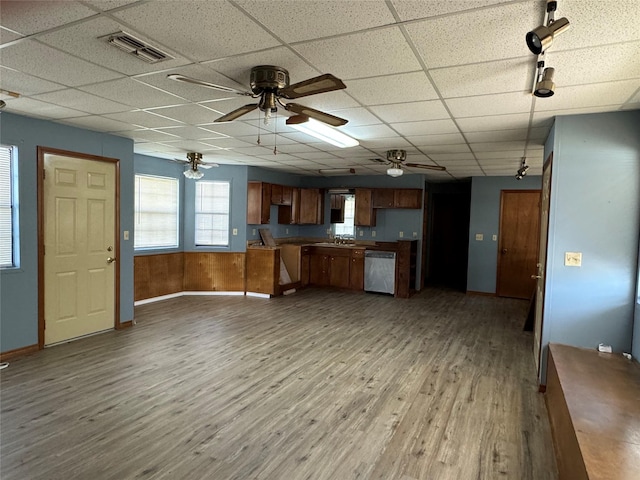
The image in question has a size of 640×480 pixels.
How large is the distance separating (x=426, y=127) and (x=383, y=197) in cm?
413

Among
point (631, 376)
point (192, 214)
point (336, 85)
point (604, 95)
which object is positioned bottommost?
point (631, 376)

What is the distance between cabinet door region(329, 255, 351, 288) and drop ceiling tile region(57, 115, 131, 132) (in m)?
4.83

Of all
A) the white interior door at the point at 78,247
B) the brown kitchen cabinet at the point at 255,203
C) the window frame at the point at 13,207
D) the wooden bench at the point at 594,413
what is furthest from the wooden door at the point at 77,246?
the wooden bench at the point at 594,413

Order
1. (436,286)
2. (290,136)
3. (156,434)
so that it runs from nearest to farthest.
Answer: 1. (156,434)
2. (290,136)
3. (436,286)

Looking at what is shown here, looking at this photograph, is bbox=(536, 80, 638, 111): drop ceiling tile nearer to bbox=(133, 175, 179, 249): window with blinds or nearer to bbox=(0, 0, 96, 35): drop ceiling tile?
bbox=(0, 0, 96, 35): drop ceiling tile

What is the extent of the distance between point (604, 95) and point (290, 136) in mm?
3047

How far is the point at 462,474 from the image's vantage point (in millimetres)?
2299

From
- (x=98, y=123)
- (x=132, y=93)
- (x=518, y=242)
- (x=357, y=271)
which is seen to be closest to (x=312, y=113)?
(x=132, y=93)

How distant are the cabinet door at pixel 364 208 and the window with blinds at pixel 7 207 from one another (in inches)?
232

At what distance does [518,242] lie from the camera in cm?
773

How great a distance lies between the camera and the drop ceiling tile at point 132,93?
3.01 m

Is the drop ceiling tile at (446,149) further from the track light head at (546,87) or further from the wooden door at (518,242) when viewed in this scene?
the wooden door at (518,242)

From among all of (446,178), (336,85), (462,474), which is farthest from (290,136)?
(446,178)

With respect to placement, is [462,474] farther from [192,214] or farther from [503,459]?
[192,214]
